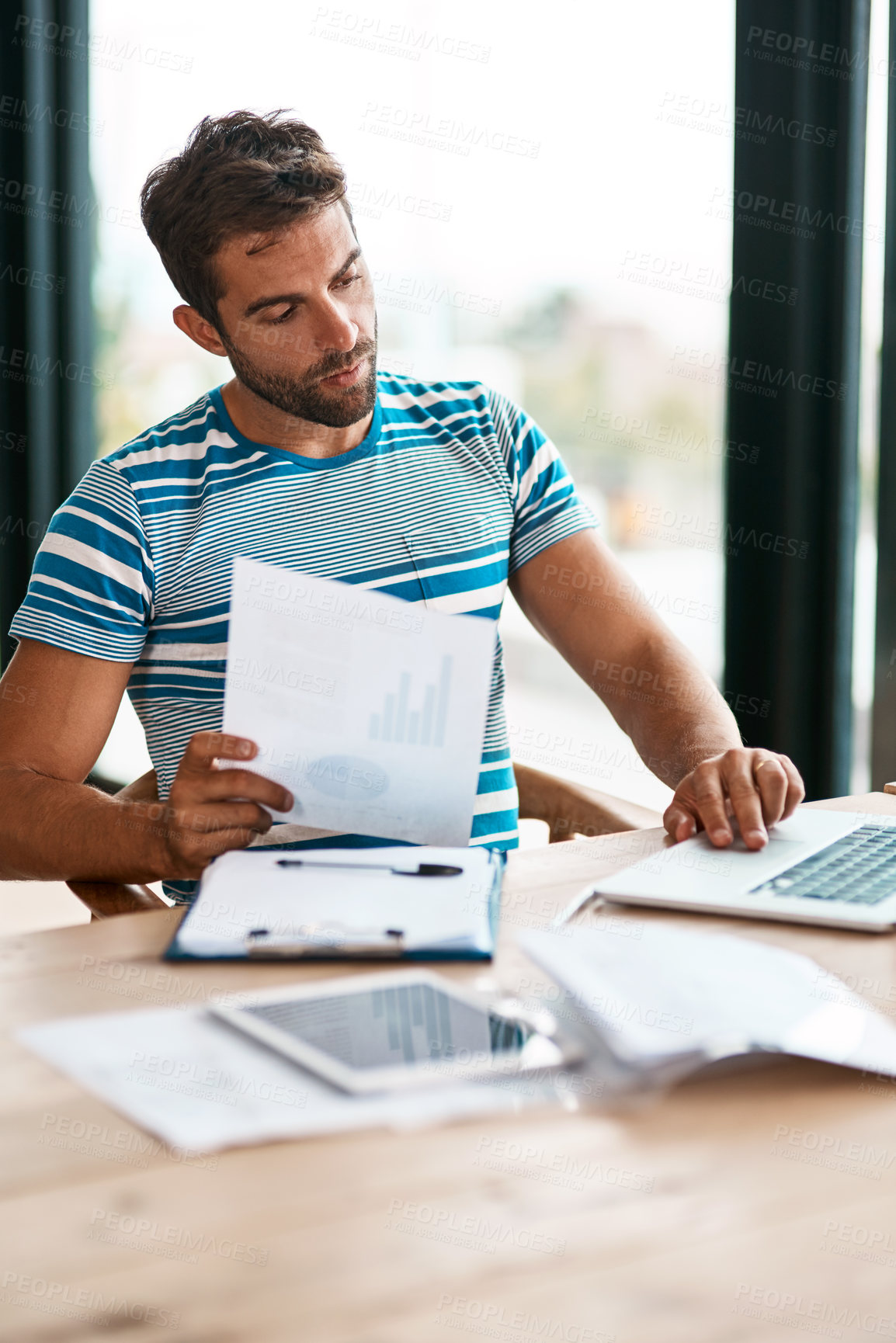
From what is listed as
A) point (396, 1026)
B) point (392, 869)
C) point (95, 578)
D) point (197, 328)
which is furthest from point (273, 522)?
point (396, 1026)

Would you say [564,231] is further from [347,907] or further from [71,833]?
Answer: [347,907]

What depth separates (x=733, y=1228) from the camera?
56 cm

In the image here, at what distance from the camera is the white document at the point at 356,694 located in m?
1.04

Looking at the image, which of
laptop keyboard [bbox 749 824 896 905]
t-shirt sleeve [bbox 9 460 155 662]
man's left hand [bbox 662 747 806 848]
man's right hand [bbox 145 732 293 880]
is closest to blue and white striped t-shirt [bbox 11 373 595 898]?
t-shirt sleeve [bbox 9 460 155 662]

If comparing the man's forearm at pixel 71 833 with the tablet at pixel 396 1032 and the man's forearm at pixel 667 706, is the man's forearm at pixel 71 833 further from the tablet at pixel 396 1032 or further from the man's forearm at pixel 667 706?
the man's forearm at pixel 667 706

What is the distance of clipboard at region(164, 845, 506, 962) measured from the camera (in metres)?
0.85

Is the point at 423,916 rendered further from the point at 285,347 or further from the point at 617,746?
the point at 617,746

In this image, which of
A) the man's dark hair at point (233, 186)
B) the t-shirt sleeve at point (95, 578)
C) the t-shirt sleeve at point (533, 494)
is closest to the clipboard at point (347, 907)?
the t-shirt sleeve at point (95, 578)

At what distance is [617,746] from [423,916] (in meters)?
1.39

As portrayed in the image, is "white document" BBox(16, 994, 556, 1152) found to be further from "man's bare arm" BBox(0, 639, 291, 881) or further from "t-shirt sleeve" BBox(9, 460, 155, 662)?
"t-shirt sleeve" BBox(9, 460, 155, 662)

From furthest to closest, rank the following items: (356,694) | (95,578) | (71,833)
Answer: (95,578) < (71,833) < (356,694)

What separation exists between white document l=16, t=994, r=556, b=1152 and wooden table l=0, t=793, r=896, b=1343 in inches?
0.4

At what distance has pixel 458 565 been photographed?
1.53 metres

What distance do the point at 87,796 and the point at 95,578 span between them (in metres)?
0.25
